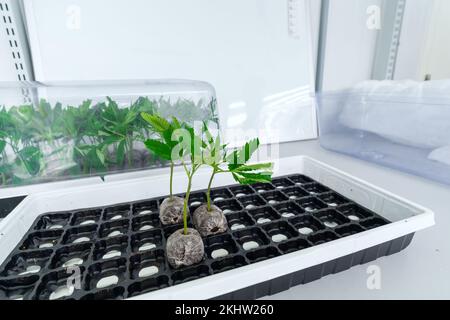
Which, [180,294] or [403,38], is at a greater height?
[403,38]

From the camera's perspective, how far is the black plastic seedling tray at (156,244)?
34cm

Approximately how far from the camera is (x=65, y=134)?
0.64 meters

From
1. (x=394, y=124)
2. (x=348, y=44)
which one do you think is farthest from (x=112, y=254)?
(x=348, y=44)

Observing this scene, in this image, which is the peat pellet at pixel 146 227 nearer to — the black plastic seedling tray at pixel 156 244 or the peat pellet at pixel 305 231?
the black plastic seedling tray at pixel 156 244

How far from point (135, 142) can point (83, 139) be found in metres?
0.12

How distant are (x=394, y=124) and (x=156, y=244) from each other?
755 mm

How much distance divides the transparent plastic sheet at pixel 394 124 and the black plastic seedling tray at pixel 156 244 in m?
0.37

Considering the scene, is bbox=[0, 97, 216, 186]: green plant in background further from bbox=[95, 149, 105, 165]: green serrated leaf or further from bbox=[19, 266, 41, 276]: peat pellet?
bbox=[19, 266, 41, 276]: peat pellet

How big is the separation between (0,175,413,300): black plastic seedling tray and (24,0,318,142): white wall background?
43 cm

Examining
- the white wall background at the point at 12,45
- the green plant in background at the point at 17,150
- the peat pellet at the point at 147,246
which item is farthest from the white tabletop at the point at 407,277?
the white wall background at the point at 12,45

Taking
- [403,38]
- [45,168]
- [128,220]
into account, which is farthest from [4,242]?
[403,38]
